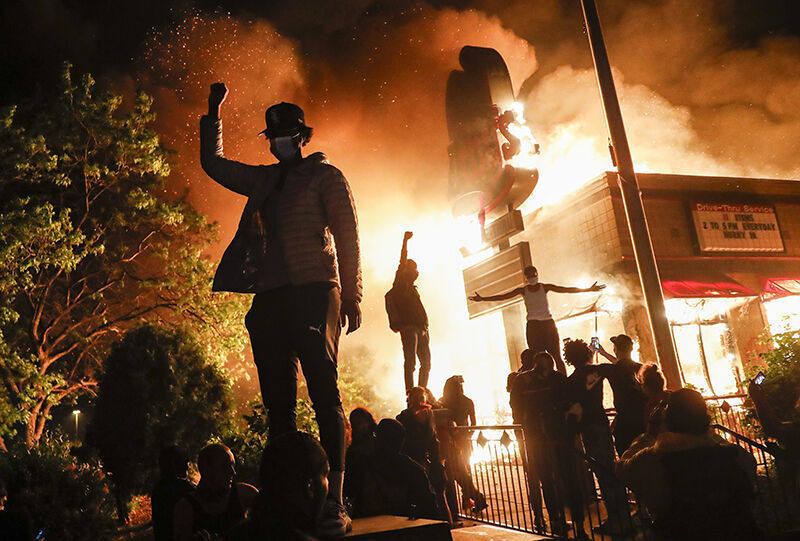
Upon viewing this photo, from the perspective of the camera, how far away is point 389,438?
14.6ft

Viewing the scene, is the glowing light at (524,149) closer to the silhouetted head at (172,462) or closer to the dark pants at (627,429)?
the dark pants at (627,429)

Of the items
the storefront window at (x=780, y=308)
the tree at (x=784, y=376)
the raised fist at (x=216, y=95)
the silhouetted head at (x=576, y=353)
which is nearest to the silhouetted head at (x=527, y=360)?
the silhouetted head at (x=576, y=353)

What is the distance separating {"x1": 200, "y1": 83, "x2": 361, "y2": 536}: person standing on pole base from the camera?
11.4ft

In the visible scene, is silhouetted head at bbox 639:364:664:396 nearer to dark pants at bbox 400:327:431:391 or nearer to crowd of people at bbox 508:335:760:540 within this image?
crowd of people at bbox 508:335:760:540

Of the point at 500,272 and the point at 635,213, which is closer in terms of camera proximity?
the point at 635,213

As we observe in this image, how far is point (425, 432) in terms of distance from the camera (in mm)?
7234

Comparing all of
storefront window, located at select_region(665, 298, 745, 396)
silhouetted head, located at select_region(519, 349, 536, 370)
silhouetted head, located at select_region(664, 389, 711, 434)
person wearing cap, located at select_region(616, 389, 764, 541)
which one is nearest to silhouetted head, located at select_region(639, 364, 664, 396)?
silhouetted head, located at select_region(519, 349, 536, 370)

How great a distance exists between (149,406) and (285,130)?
1349 centimetres

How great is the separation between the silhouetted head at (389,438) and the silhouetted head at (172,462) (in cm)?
150

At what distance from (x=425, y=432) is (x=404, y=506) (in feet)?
10.6

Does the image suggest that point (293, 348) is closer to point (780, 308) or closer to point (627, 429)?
point (627, 429)

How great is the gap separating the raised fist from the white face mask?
0.46 m

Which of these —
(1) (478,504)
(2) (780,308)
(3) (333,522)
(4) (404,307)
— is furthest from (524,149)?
(3) (333,522)

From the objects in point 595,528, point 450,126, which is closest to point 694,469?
point 595,528
